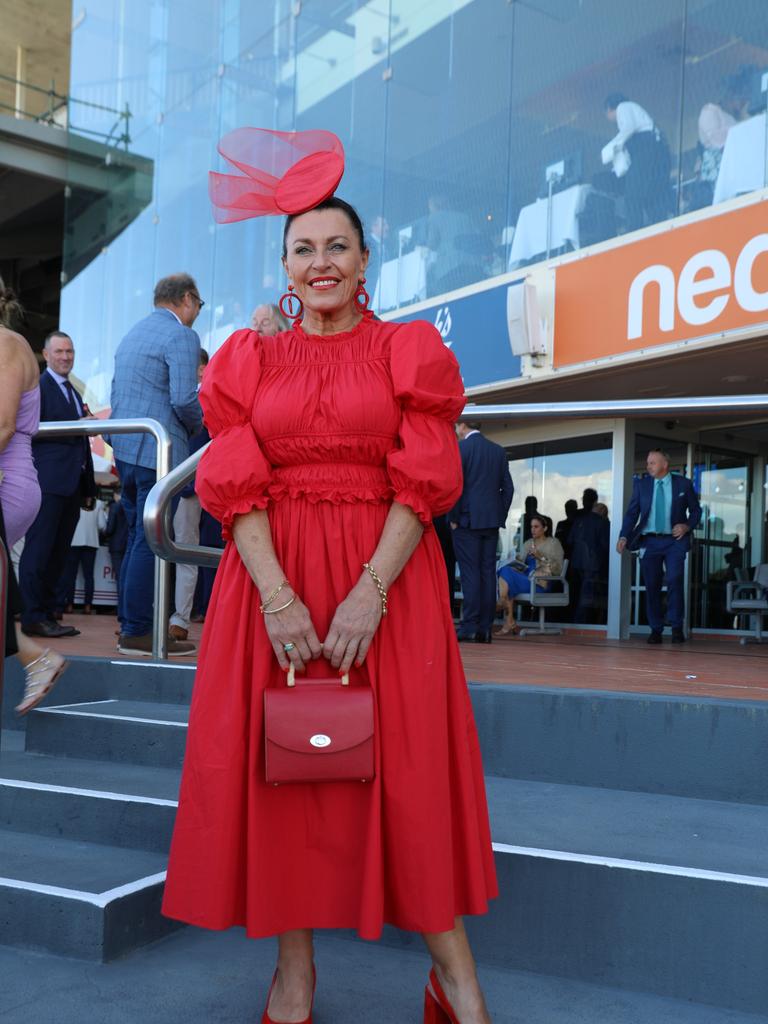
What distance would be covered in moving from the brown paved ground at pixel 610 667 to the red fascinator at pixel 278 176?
1.95 m

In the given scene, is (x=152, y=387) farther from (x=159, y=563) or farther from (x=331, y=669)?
(x=331, y=669)

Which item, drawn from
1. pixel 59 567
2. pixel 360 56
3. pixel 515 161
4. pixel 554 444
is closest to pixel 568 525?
pixel 554 444

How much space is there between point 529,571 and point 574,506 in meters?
1.12

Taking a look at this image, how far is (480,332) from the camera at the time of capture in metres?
9.19

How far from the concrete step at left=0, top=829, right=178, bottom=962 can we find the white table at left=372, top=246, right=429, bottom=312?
7.92 meters

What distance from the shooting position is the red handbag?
5.57ft

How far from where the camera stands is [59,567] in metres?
5.15

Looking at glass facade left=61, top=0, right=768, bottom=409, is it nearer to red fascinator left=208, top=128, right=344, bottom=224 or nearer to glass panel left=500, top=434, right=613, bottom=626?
glass panel left=500, top=434, right=613, bottom=626

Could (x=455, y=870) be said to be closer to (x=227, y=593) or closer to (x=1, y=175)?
(x=227, y=593)

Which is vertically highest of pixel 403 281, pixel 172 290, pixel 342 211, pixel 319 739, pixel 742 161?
pixel 742 161

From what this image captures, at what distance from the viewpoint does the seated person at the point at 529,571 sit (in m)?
9.72

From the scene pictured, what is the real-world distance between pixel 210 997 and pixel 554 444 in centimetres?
909

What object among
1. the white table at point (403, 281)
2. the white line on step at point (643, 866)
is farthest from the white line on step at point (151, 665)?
the white table at point (403, 281)

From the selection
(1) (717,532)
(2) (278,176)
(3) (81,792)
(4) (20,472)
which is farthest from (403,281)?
(2) (278,176)
